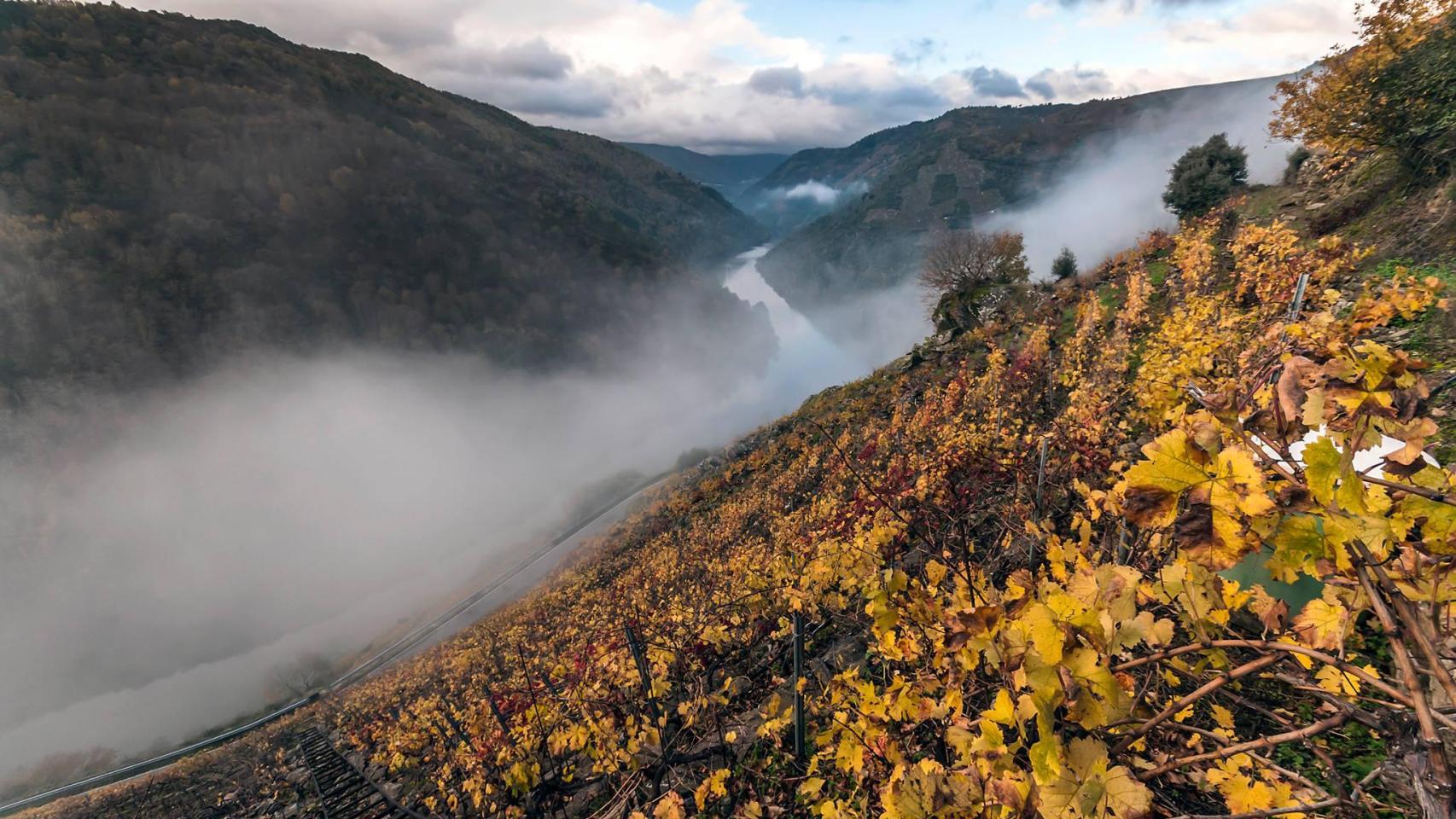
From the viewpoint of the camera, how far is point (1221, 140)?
83.4 feet

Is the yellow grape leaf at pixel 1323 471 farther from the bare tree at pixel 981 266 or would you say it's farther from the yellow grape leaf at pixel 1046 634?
the bare tree at pixel 981 266

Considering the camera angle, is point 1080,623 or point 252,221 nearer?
point 1080,623

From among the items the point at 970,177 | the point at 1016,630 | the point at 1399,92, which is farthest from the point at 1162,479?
the point at 970,177

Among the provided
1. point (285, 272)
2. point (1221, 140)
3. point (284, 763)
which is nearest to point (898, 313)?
point (1221, 140)

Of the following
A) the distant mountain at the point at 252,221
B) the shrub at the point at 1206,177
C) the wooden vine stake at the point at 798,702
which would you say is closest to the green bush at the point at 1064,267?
the shrub at the point at 1206,177

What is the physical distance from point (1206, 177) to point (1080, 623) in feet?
107

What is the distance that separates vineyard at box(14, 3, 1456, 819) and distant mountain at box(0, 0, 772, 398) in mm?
89357

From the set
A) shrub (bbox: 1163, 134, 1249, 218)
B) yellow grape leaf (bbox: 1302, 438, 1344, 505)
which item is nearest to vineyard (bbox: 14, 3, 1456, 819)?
yellow grape leaf (bbox: 1302, 438, 1344, 505)

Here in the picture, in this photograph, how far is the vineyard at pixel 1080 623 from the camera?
1.17 m

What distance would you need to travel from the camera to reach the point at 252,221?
9106 centimetres

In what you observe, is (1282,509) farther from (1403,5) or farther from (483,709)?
(1403,5)

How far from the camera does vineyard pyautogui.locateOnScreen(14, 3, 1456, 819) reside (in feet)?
3.84

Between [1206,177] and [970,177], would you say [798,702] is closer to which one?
[1206,177]

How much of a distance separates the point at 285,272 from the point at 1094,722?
12271cm
